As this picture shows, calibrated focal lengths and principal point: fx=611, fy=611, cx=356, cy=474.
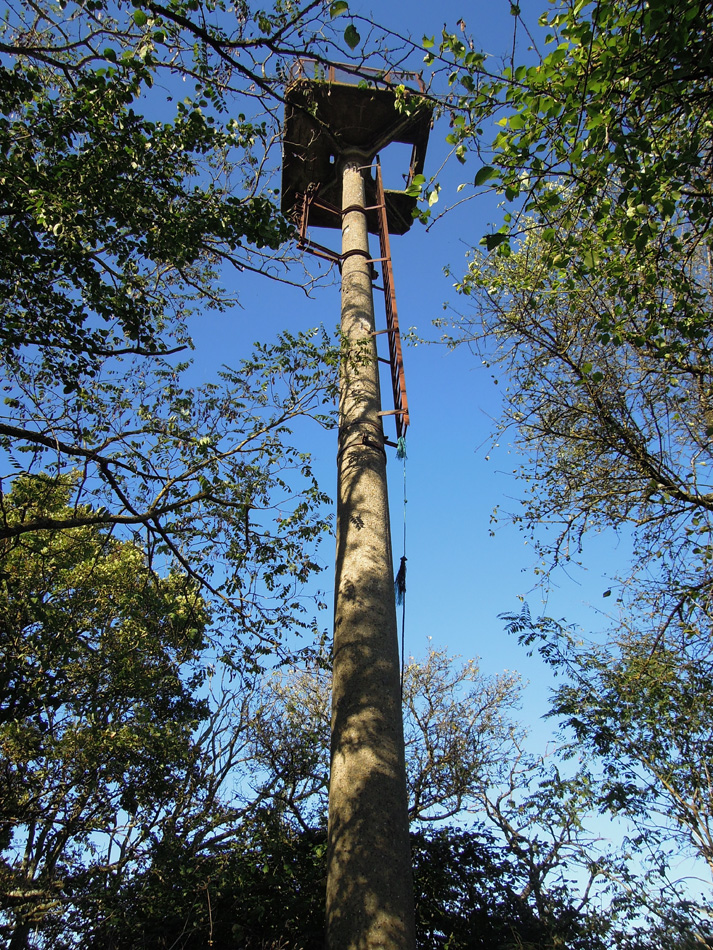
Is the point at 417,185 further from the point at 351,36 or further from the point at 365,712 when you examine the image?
the point at 365,712

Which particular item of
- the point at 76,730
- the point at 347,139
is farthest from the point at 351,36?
the point at 76,730

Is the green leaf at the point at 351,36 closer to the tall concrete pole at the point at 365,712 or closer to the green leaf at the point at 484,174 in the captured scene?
the green leaf at the point at 484,174

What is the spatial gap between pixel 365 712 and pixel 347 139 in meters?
10.1

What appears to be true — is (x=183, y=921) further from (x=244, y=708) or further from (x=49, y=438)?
(x=49, y=438)

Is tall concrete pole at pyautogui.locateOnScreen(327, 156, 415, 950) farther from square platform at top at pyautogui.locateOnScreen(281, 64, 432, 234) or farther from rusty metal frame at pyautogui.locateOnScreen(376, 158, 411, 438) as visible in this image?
square platform at top at pyautogui.locateOnScreen(281, 64, 432, 234)

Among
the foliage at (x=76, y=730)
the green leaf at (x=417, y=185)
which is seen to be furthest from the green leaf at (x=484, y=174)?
the foliage at (x=76, y=730)

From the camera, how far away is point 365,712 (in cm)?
406

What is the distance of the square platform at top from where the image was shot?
1058cm

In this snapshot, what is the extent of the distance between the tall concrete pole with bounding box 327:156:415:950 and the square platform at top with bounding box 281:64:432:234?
→ 5.82 m

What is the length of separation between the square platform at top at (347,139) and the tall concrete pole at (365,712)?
5.82m

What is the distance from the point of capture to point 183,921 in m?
8.02

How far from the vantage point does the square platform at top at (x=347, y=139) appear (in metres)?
10.6

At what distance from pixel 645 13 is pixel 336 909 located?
16.6 ft

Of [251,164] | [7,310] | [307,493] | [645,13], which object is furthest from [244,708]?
[645,13]
